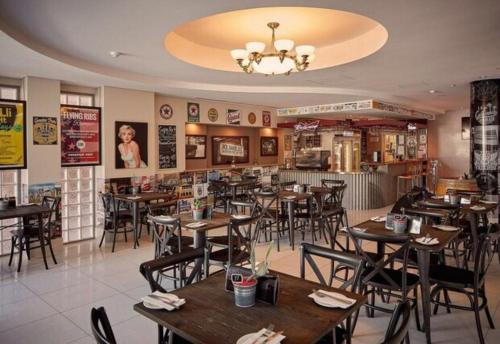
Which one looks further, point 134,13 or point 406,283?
point 134,13

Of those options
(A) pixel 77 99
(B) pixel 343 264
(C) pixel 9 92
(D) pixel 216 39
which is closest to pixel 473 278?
(B) pixel 343 264

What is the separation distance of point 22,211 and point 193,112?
4.22 m

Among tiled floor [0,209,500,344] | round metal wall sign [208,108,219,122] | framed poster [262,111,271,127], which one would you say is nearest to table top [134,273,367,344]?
tiled floor [0,209,500,344]

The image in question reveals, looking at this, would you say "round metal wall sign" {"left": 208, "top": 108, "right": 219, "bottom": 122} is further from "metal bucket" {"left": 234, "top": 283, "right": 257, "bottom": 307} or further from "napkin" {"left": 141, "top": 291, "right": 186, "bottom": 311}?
"metal bucket" {"left": 234, "top": 283, "right": 257, "bottom": 307}

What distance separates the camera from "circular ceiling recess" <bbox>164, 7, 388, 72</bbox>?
13.1ft

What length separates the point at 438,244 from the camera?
9.04 feet

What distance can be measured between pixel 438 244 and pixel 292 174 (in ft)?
23.6

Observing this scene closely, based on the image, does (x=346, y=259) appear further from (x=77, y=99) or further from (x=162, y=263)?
(x=77, y=99)

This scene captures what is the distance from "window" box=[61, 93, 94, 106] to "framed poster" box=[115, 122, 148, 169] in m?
0.60

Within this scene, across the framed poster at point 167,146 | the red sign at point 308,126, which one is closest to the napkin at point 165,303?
the framed poster at point 167,146

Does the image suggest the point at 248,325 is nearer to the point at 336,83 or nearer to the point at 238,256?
the point at 238,256

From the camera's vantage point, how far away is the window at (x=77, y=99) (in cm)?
595

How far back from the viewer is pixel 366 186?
8547mm

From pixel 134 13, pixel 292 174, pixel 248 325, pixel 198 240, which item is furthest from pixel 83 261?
pixel 292 174
